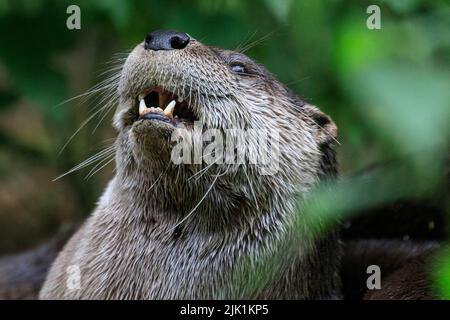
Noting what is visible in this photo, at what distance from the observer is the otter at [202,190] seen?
248 cm

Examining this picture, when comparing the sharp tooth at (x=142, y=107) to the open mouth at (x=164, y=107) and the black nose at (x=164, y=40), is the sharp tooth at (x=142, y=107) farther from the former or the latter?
the black nose at (x=164, y=40)

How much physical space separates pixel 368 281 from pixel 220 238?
77 cm

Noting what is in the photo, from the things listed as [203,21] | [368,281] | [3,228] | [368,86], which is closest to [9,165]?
[3,228]

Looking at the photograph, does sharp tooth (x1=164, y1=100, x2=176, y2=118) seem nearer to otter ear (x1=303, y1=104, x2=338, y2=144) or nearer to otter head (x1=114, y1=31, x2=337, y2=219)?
otter head (x1=114, y1=31, x2=337, y2=219)

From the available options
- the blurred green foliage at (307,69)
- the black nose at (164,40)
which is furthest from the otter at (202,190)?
the blurred green foliage at (307,69)

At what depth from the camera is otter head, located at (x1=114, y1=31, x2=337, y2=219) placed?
2449mm

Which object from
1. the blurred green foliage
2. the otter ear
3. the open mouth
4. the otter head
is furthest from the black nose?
the otter ear

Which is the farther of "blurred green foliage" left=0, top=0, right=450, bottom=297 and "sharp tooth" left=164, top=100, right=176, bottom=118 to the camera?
"sharp tooth" left=164, top=100, right=176, bottom=118

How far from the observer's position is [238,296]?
8.91 ft

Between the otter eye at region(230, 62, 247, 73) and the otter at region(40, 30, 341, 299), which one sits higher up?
the otter eye at region(230, 62, 247, 73)

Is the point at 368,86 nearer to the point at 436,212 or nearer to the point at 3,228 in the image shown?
the point at 436,212

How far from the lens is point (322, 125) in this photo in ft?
9.62

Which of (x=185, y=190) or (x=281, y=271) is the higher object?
(x=185, y=190)

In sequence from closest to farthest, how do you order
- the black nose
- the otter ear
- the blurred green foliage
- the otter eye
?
the blurred green foliage < the black nose < the otter eye < the otter ear
